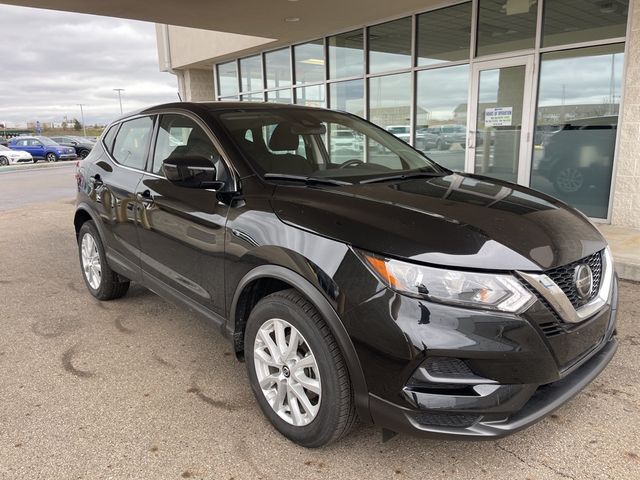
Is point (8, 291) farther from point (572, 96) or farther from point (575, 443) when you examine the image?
point (572, 96)

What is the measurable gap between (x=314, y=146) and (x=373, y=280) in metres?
1.62

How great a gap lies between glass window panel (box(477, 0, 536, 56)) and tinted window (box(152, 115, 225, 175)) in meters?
5.75

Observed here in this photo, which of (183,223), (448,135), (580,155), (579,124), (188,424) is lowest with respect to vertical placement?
(188,424)

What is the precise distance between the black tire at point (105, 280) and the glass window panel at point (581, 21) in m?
6.32

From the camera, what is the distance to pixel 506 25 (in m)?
7.46

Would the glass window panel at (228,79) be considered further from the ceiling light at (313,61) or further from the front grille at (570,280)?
the front grille at (570,280)

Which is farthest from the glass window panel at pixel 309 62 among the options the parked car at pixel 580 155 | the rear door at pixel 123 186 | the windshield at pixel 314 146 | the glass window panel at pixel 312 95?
the windshield at pixel 314 146

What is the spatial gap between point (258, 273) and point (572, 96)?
6120 mm

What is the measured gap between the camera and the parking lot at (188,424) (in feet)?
7.63

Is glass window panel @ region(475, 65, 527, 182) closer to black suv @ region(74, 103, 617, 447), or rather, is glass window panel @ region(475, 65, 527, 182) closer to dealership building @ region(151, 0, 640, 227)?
dealership building @ region(151, 0, 640, 227)

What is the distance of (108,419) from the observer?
9.00 feet

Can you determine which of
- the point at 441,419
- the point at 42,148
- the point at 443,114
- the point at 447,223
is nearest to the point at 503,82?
the point at 443,114

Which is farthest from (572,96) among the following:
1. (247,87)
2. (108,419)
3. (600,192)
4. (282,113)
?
(247,87)

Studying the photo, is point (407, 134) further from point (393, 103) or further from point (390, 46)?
point (390, 46)
